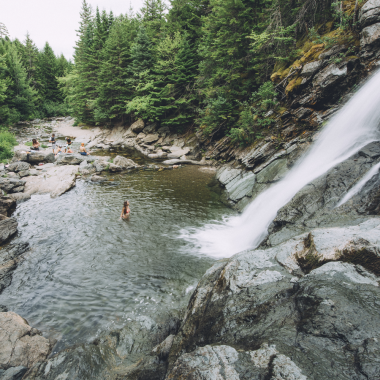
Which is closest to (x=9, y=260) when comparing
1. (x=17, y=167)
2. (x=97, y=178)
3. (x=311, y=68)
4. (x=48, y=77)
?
(x=97, y=178)

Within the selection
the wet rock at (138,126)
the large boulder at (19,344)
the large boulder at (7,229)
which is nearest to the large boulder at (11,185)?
the large boulder at (7,229)

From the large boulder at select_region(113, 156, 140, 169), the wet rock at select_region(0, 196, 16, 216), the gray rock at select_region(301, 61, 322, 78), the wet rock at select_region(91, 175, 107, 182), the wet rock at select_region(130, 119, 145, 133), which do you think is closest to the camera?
the wet rock at select_region(0, 196, 16, 216)

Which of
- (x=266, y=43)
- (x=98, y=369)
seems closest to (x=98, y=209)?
(x=98, y=369)

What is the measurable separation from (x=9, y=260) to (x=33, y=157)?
1256 centimetres

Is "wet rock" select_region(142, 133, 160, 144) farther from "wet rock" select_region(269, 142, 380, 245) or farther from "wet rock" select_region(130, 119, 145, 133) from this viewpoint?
"wet rock" select_region(269, 142, 380, 245)

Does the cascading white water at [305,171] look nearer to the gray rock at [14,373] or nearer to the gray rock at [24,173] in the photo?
the gray rock at [14,373]

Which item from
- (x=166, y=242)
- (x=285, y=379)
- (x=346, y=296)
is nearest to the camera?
(x=285, y=379)

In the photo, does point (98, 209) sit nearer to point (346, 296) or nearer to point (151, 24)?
point (346, 296)

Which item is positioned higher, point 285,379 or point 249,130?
point 249,130

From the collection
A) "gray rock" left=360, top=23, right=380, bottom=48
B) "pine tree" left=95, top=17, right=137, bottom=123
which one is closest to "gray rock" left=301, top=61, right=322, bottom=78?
"gray rock" left=360, top=23, right=380, bottom=48

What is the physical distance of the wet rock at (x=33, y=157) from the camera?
15992mm

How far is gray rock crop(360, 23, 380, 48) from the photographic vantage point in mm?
9305

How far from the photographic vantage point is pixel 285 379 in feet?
6.27

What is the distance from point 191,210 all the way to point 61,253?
5.72 metres
